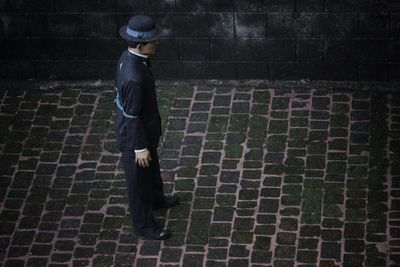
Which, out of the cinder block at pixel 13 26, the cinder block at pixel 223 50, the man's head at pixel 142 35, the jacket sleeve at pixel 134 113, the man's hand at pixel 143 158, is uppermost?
the man's head at pixel 142 35

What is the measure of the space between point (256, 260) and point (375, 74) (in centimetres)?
304

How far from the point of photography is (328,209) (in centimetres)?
869

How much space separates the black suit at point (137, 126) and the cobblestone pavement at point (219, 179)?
1.28 ft

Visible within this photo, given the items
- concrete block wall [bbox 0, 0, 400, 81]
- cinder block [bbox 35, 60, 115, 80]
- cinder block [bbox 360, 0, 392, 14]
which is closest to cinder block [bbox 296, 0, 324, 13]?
concrete block wall [bbox 0, 0, 400, 81]

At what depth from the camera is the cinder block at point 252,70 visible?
1031 cm

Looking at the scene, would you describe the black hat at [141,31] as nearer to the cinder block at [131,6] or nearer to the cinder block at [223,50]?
the cinder block at [131,6]

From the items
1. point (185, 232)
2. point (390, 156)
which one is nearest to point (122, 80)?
point (185, 232)

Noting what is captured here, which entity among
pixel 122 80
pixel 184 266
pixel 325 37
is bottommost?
pixel 184 266

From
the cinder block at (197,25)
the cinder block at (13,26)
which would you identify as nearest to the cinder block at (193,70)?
the cinder block at (197,25)

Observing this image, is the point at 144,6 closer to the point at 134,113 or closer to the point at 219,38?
the point at 219,38

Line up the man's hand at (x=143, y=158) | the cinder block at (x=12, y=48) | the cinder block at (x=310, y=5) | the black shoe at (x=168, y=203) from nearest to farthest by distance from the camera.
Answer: the man's hand at (x=143, y=158) → the black shoe at (x=168, y=203) → the cinder block at (x=310, y=5) → the cinder block at (x=12, y=48)

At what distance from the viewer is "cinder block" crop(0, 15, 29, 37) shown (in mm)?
10383

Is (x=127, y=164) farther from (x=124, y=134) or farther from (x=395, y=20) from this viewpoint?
(x=395, y=20)

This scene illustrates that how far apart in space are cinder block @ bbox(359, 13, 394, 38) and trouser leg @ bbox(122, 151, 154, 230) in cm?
307
